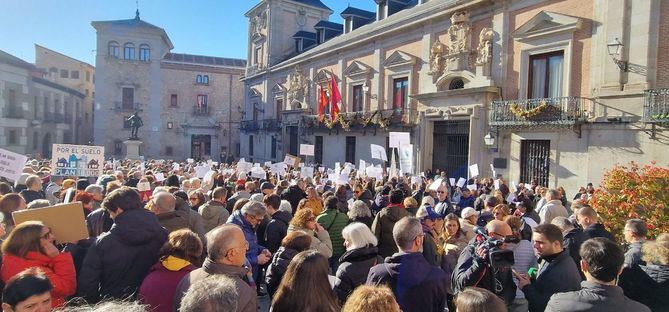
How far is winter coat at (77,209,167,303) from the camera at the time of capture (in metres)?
3.43

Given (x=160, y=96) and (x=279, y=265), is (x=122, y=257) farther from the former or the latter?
(x=160, y=96)

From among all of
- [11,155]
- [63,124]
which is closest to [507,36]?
[11,155]

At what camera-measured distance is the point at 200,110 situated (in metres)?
41.4

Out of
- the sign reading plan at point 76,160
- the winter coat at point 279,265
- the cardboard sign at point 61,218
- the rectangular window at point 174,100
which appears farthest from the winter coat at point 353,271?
the rectangular window at point 174,100

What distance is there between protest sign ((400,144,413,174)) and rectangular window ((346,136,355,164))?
12322mm

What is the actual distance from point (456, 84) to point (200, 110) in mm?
29100

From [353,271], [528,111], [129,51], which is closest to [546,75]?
[528,111]

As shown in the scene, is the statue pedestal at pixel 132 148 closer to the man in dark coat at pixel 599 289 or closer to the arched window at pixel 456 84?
the arched window at pixel 456 84

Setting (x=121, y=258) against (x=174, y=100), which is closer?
(x=121, y=258)

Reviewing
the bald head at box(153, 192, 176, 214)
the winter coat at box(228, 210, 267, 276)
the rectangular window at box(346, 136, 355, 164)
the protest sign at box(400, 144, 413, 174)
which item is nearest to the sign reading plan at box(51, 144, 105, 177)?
the bald head at box(153, 192, 176, 214)

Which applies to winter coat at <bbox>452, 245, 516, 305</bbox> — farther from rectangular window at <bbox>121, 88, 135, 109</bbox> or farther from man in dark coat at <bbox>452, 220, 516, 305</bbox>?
rectangular window at <bbox>121, 88, 135, 109</bbox>

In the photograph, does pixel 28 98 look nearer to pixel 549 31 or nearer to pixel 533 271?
pixel 549 31

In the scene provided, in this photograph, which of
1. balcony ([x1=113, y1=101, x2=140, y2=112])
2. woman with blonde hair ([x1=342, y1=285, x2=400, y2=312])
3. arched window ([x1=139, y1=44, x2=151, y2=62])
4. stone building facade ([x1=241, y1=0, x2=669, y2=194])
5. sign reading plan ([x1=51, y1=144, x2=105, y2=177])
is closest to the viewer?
woman with blonde hair ([x1=342, y1=285, x2=400, y2=312])

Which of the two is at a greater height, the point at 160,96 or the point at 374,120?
the point at 160,96
